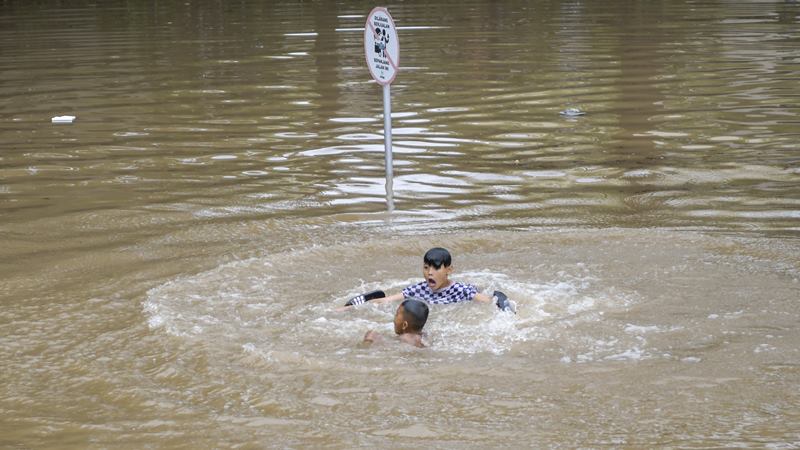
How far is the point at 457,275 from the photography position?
361 inches

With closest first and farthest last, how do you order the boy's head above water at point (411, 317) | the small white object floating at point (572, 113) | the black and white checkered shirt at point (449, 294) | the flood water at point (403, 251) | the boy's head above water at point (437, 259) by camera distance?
the flood water at point (403, 251), the boy's head above water at point (411, 317), the boy's head above water at point (437, 259), the black and white checkered shirt at point (449, 294), the small white object floating at point (572, 113)

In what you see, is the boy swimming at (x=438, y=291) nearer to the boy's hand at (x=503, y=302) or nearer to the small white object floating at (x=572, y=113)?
the boy's hand at (x=503, y=302)

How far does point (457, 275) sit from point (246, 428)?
3239mm

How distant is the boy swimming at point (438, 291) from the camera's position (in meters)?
8.16

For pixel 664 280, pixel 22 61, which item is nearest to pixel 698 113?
pixel 664 280

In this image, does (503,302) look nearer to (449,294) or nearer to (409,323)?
(449,294)

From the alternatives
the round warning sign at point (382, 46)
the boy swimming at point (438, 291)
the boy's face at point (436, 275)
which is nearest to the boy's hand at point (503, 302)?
the boy swimming at point (438, 291)

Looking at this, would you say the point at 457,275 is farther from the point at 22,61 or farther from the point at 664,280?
the point at 22,61

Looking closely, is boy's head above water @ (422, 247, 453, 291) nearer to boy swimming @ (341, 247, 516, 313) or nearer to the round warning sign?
boy swimming @ (341, 247, 516, 313)

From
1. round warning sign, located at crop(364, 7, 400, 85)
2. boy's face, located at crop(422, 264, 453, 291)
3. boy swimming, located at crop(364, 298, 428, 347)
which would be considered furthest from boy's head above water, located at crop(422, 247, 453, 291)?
round warning sign, located at crop(364, 7, 400, 85)

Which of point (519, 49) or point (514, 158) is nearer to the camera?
point (514, 158)

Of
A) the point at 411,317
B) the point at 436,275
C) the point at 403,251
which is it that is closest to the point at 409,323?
the point at 411,317

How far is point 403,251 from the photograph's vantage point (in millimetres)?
10047

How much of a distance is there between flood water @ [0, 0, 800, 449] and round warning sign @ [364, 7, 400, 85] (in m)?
1.28
